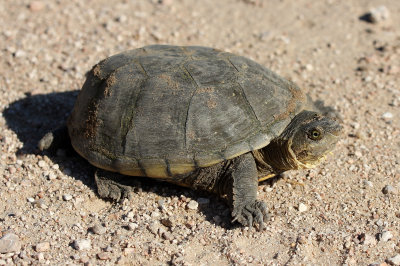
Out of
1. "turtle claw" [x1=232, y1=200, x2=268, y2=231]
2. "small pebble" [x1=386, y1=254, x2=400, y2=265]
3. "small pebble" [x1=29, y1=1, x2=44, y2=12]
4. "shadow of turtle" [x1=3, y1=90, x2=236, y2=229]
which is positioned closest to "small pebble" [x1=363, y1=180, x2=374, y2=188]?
"small pebble" [x1=386, y1=254, x2=400, y2=265]

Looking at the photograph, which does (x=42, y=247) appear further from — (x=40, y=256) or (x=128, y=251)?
(x=128, y=251)

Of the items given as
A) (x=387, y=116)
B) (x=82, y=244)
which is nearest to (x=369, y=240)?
(x=387, y=116)

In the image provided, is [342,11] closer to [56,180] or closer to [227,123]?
[227,123]

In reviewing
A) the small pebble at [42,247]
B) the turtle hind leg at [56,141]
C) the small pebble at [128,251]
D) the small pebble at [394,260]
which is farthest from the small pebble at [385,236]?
the turtle hind leg at [56,141]

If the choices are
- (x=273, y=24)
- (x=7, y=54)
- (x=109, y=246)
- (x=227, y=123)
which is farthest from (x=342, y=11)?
(x=109, y=246)

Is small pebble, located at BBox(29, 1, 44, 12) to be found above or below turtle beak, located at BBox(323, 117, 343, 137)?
above

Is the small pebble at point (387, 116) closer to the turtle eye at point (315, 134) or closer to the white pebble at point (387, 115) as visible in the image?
the white pebble at point (387, 115)

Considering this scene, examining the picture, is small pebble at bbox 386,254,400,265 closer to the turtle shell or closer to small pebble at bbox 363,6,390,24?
the turtle shell
